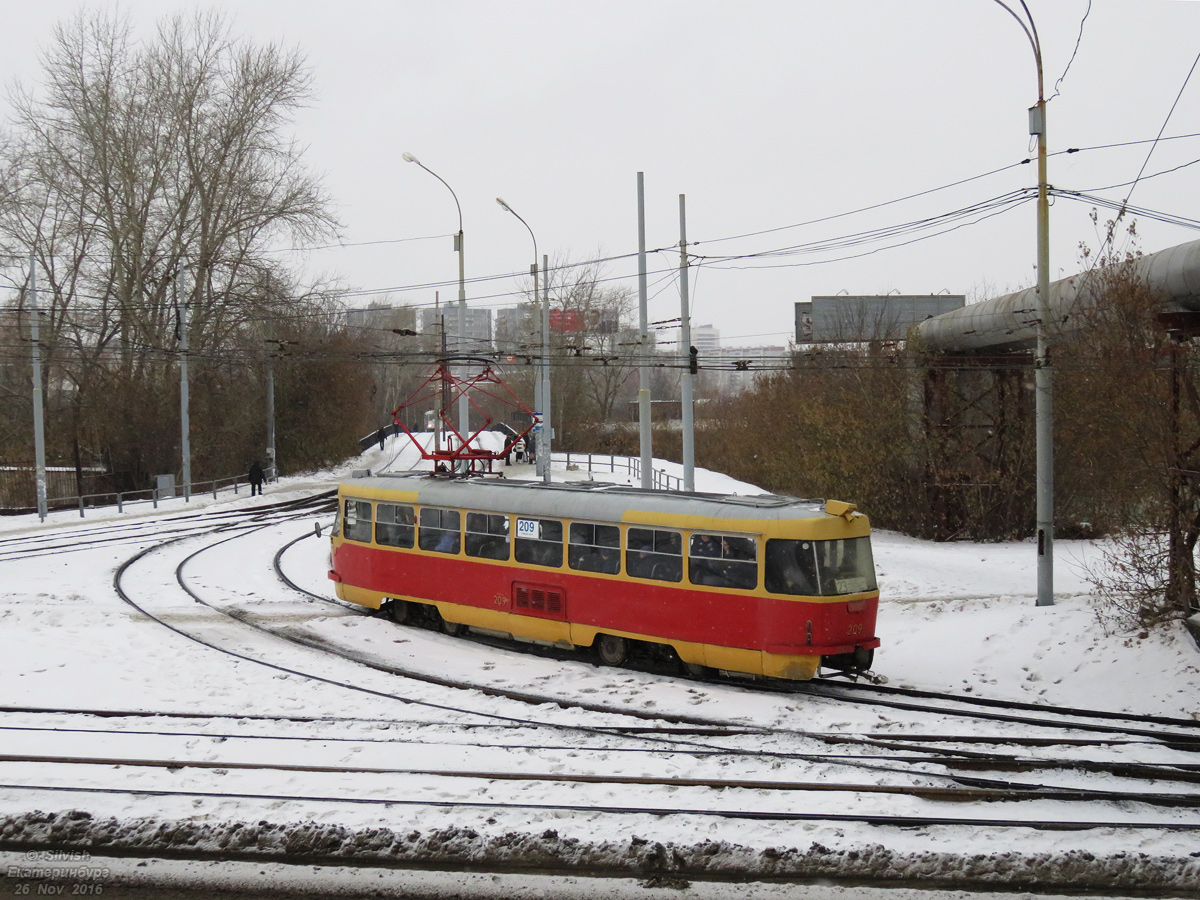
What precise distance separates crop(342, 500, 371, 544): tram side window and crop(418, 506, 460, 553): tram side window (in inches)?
56.1

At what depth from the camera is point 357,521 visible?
17.2 meters

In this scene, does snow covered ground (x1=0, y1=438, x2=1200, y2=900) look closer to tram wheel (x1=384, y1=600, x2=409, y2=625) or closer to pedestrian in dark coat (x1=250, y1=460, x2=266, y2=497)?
tram wheel (x1=384, y1=600, x2=409, y2=625)

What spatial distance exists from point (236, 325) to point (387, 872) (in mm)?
38228

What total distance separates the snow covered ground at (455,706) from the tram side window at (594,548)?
4.37 ft

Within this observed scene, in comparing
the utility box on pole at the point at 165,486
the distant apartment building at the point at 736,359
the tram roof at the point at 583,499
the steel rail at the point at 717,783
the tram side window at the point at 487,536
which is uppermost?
the distant apartment building at the point at 736,359

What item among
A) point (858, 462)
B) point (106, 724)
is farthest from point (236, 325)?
point (106, 724)

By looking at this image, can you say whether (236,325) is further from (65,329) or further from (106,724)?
(106,724)

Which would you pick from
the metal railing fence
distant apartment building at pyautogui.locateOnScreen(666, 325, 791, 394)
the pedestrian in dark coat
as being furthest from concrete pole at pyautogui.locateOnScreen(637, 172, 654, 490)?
the pedestrian in dark coat

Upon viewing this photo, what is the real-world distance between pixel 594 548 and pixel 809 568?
3.01 meters

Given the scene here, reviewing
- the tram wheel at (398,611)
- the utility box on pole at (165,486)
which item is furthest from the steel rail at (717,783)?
the utility box on pole at (165,486)

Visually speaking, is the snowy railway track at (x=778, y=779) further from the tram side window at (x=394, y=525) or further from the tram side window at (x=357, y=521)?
the tram side window at (x=357, y=521)

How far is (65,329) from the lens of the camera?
39875 mm

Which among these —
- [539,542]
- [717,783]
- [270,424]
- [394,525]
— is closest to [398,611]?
[394,525]

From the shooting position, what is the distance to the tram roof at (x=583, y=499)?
12.5 metres
